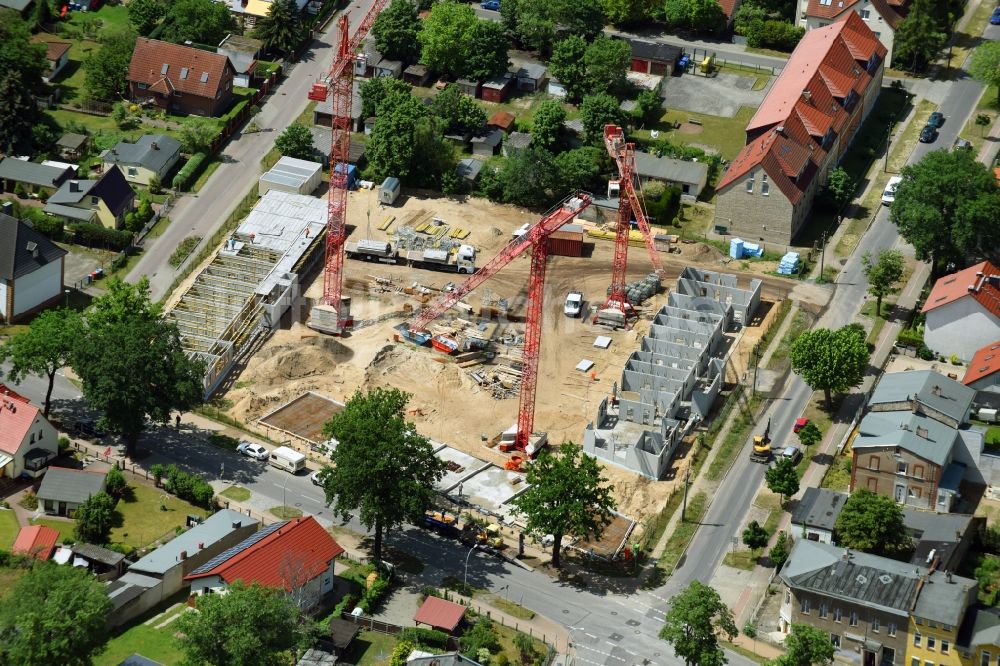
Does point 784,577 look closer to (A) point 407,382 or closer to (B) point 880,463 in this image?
(B) point 880,463

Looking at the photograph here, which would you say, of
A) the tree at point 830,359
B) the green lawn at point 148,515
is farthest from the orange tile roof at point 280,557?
the tree at point 830,359

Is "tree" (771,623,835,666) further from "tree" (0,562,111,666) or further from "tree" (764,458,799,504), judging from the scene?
"tree" (0,562,111,666)

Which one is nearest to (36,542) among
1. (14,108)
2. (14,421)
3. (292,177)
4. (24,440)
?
(24,440)

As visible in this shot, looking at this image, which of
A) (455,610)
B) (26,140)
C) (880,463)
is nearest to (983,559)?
(880,463)

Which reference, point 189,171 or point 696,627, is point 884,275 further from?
point 189,171

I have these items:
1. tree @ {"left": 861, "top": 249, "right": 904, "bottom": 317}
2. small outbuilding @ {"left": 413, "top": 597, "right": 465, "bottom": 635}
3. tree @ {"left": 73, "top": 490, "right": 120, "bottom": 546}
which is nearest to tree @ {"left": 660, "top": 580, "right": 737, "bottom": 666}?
small outbuilding @ {"left": 413, "top": 597, "right": 465, "bottom": 635}
